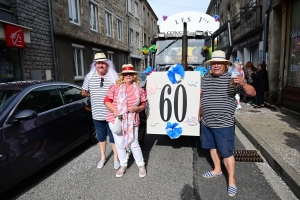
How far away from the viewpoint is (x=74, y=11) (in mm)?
10758

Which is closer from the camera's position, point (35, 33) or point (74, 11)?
point (35, 33)

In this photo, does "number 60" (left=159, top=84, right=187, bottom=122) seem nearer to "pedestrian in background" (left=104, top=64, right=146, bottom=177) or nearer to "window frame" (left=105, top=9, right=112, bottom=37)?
"pedestrian in background" (left=104, top=64, right=146, bottom=177)

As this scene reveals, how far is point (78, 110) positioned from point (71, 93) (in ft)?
1.41

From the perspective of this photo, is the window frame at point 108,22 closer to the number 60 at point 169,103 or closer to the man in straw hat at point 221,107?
the number 60 at point 169,103

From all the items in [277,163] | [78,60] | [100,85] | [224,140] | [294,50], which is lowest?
[277,163]

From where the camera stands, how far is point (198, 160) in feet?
11.3

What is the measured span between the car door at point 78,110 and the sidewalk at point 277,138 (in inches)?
128

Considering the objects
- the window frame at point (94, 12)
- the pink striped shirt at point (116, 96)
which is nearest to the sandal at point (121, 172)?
the pink striped shirt at point (116, 96)

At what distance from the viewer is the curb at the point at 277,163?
248 centimetres

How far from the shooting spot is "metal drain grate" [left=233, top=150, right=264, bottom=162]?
3.37m

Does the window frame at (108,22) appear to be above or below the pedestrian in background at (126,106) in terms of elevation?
above

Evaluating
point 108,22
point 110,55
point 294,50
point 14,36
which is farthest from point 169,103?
point 108,22

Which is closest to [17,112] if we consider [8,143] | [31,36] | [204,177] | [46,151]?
[8,143]

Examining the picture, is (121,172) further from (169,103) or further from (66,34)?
(66,34)
